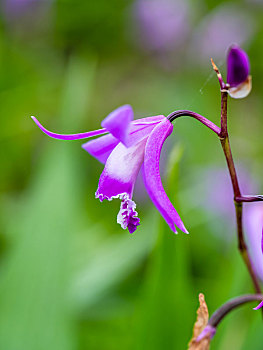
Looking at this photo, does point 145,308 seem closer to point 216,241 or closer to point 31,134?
point 216,241

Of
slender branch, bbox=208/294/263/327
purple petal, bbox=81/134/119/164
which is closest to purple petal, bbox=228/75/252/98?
purple petal, bbox=81/134/119/164

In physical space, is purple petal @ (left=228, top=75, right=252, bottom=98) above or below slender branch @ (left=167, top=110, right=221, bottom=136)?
above

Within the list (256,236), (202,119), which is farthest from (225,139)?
(256,236)

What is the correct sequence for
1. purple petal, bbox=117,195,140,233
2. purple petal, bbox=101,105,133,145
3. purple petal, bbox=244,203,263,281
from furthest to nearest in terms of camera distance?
purple petal, bbox=244,203,263,281 < purple petal, bbox=117,195,140,233 < purple petal, bbox=101,105,133,145

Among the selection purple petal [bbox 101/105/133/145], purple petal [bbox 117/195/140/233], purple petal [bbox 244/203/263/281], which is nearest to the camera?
purple petal [bbox 101/105/133/145]

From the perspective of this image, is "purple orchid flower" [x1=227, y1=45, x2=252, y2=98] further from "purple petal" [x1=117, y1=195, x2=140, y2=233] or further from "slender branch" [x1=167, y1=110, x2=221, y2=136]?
"purple petal" [x1=117, y1=195, x2=140, y2=233]
